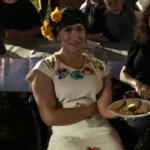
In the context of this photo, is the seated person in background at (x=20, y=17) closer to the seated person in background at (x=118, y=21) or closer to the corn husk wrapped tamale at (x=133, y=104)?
the seated person in background at (x=118, y=21)

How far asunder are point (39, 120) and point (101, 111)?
378mm

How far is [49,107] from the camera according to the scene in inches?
48.6

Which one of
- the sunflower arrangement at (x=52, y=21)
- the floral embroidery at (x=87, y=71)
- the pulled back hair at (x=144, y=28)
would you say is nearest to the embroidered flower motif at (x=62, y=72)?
the floral embroidery at (x=87, y=71)

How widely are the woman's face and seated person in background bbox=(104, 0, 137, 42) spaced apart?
1013mm

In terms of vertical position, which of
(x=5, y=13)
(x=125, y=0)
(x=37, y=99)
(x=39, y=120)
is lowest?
(x=39, y=120)

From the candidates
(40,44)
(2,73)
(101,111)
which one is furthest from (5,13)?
(101,111)

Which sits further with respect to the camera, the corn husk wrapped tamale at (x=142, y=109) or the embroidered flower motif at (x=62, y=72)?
the embroidered flower motif at (x=62, y=72)

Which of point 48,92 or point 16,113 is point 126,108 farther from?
point 16,113

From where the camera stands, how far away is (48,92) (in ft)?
4.11

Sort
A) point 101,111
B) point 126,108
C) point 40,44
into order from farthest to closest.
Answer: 1. point 40,44
2. point 101,111
3. point 126,108

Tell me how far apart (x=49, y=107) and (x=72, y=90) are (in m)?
0.16

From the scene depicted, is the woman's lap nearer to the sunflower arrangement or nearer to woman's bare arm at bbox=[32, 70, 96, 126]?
woman's bare arm at bbox=[32, 70, 96, 126]

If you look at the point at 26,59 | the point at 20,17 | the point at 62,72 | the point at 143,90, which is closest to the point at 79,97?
the point at 62,72

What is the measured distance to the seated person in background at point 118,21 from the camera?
222 cm
